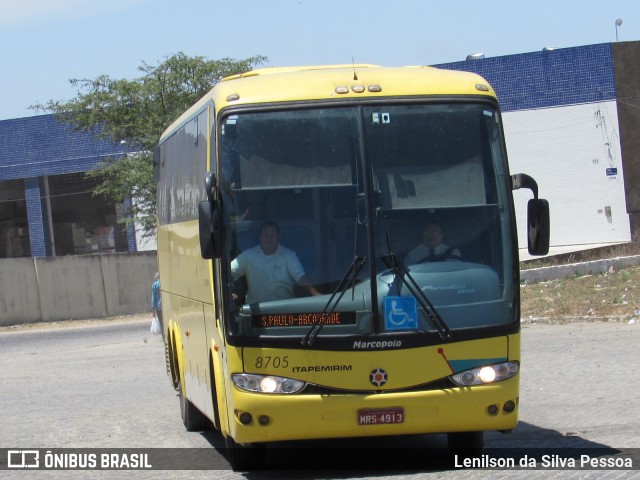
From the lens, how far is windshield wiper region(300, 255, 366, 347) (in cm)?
811

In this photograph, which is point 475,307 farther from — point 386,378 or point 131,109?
point 131,109

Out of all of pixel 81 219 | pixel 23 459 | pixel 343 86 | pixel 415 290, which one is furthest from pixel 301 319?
pixel 81 219

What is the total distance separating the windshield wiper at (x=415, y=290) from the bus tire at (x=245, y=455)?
1757 mm

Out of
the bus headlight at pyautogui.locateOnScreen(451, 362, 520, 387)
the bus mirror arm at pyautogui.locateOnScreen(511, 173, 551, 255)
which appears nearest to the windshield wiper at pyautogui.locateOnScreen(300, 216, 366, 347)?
the bus headlight at pyautogui.locateOnScreen(451, 362, 520, 387)

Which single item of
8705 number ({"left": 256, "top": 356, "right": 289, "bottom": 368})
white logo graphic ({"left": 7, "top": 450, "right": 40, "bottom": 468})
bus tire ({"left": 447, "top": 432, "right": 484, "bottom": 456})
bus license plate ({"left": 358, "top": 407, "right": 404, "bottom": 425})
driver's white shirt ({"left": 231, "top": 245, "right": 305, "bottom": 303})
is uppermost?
driver's white shirt ({"left": 231, "top": 245, "right": 305, "bottom": 303})

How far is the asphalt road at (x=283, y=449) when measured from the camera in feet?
30.1

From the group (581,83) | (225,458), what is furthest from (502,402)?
(581,83)

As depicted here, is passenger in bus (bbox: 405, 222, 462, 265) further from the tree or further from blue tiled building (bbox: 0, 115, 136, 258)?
blue tiled building (bbox: 0, 115, 136, 258)

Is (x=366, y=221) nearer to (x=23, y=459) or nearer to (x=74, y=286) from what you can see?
(x=23, y=459)

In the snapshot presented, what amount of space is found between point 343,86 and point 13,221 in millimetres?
46054

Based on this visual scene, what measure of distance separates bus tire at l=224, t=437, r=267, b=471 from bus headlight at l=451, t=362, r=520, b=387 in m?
1.72

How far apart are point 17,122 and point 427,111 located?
141 feet

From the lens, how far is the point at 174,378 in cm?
1288

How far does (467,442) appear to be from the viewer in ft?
29.6
